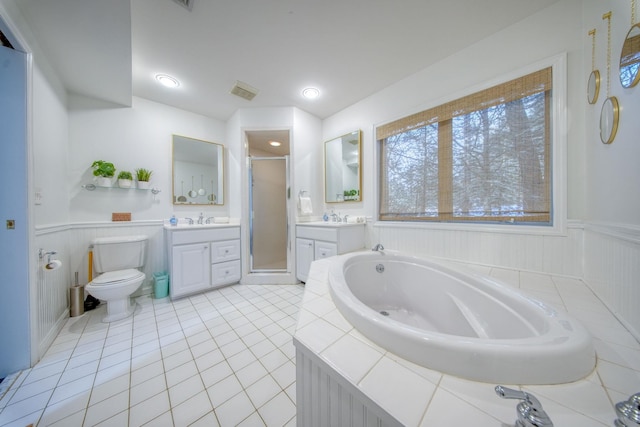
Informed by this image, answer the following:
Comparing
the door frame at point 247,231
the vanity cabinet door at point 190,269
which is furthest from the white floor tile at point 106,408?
the door frame at point 247,231

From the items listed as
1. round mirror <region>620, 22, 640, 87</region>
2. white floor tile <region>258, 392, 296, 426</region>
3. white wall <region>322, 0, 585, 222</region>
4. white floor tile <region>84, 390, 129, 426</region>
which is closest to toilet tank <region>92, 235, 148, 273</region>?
white floor tile <region>84, 390, 129, 426</region>

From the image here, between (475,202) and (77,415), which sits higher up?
(475,202)

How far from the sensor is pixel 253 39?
1517 millimetres

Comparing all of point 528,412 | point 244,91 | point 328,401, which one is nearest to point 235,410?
point 328,401

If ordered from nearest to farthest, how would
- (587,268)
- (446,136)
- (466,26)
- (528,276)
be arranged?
1. (587,268)
2. (528,276)
3. (466,26)
4. (446,136)

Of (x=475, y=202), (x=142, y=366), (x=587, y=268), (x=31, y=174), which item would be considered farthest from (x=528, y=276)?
(x=31, y=174)

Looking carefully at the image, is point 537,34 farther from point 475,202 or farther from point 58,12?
point 58,12

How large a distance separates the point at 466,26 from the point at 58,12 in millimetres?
2675

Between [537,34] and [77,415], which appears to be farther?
[537,34]

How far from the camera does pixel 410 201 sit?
6.38ft

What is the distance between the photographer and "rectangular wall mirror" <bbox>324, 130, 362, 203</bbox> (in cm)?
236

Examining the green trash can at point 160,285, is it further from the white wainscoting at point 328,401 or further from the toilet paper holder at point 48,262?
the white wainscoting at point 328,401

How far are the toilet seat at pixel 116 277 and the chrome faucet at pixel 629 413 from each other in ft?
8.62

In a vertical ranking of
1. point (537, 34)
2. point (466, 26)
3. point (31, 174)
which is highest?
point (466, 26)
